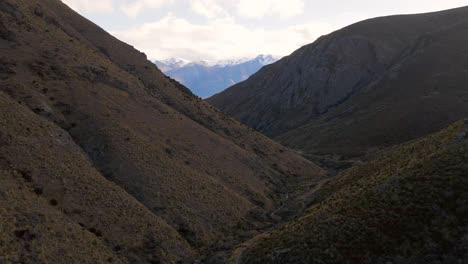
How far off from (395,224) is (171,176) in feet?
91.7

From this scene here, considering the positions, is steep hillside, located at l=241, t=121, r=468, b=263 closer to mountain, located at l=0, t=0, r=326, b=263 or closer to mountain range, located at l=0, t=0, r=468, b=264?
mountain range, located at l=0, t=0, r=468, b=264

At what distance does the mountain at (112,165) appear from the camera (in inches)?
1432

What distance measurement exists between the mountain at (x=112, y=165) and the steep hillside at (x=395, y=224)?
9.46 m

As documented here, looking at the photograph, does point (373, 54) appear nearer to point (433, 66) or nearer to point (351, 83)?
point (351, 83)

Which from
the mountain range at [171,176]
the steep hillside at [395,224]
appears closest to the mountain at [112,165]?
the mountain range at [171,176]

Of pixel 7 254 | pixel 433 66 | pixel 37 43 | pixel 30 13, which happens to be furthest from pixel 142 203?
pixel 433 66

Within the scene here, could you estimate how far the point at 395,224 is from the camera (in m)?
32.1

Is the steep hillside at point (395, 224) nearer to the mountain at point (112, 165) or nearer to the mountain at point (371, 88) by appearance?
the mountain at point (112, 165)

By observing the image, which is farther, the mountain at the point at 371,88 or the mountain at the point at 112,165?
the mountain at the point at 371,88

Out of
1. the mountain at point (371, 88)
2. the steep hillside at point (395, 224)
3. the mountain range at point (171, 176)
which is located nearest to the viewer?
the steep hillside at point (395, 224)

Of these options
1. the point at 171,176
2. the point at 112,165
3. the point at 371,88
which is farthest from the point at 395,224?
the point at 371,88

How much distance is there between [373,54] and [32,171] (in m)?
153

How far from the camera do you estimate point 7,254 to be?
1152 inches

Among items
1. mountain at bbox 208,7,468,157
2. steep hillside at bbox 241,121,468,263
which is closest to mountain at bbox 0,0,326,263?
steep hillside at bbox 241,121,468,263
